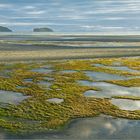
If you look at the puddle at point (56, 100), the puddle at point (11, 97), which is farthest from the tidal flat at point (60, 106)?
the puddle at point (11, 97)

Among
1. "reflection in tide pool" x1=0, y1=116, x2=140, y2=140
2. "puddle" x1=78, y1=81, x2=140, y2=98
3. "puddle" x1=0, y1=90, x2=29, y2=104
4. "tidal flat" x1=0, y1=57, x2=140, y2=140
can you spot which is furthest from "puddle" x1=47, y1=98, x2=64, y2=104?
"reflection in tide pool" x1=0, y1=116, x2=140, y2=140

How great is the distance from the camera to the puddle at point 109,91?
3297 centimetres

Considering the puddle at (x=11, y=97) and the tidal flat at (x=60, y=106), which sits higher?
the puddle at (x=11, y=97)

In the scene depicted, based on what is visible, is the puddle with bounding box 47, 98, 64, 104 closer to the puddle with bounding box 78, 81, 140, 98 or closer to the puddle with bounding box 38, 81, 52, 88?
the puddle with bounding box 78, 81, 140, 98

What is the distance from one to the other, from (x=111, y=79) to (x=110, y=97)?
12124 mm

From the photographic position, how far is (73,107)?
89.7 ft

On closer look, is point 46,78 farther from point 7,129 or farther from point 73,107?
point 7,129

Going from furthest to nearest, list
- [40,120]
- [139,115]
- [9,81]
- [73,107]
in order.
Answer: [9,81] < [73,107] < [139,115] < [40,120]

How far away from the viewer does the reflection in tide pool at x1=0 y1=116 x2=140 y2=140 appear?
19938 mm

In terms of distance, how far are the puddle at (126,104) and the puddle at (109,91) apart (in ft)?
6.31

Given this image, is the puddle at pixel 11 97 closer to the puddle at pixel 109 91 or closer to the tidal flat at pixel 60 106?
the tidal flat at pixel 60 106

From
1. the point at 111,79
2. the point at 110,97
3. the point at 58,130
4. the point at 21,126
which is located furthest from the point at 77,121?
the point at 111,79

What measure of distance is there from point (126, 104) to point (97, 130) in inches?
334

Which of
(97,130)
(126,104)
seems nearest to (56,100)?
(126,104)
